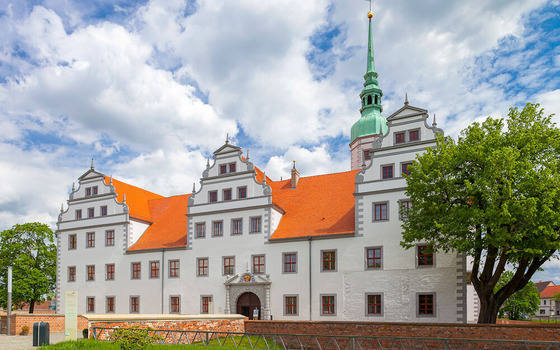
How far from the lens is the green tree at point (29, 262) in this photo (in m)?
45.8

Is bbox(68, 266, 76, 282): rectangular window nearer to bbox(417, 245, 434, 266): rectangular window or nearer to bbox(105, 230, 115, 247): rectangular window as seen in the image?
bbox(105, 230, 115, 247): rectangular window

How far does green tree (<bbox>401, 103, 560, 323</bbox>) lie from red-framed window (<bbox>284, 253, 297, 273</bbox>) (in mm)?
9511

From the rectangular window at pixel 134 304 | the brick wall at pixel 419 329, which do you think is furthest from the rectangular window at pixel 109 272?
the brick wall at pixel 419 329

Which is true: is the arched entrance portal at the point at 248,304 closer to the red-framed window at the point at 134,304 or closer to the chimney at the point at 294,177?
the red-framed window at the point at 134,304

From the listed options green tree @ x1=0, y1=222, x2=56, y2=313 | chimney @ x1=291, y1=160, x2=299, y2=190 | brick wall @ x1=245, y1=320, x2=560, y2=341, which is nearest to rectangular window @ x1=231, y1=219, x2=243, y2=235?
chimney @ x1=291, y1=160, x2=299, y2=190

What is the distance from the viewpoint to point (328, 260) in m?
31.0

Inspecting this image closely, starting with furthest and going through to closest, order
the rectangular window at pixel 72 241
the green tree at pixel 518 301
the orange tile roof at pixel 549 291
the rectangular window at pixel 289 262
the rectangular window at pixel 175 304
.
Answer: the orange tile roof at pixel 549 291 < the green tree at pixel 518 301 < the rectangular window at pixel 72 241 < the rectangular window at pixel 175 304 < the rectangular window at pixel 289 262

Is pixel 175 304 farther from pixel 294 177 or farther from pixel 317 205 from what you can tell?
pixel 294 177

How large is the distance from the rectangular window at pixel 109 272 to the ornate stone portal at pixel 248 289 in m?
11.3

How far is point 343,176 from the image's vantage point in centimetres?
3712

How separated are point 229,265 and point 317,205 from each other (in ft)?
25.2

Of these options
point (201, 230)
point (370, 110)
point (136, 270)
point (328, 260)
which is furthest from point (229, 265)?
point (370, 110)

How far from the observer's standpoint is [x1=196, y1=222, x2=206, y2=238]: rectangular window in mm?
36031

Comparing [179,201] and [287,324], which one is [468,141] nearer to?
[287,324]
